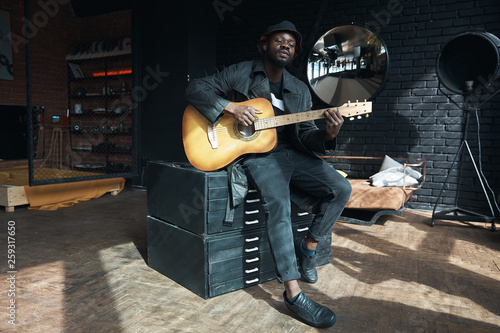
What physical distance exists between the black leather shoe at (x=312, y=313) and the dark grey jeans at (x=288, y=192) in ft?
0.41

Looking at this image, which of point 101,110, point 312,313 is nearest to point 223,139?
point 312,313

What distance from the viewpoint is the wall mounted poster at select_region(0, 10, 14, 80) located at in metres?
6.38

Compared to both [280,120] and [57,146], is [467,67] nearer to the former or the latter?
[280,120]

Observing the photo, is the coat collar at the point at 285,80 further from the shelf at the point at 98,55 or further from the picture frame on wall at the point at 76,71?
the picture frame on wall at the point at 76,71

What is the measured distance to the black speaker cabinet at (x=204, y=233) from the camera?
2.04 m

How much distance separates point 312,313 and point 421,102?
11.5 feet

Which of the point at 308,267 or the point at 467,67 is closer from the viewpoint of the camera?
the point at 308,267

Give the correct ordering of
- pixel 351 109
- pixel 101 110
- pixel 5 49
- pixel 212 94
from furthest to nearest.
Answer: pixel 101 110
pixel 5 49
pixel 212 94
pixel 351 109

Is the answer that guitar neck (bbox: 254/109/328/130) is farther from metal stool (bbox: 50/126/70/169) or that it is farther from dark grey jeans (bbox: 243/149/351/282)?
metal stool (bbox: 50/126/70/169)

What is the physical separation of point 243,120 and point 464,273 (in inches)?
72.9

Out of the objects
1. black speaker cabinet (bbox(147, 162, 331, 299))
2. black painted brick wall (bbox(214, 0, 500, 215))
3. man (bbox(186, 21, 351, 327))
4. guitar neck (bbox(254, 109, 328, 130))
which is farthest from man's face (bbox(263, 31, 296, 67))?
black painted brick wall (bbox(214, 0, 500, 215))

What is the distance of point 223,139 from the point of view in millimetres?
2244

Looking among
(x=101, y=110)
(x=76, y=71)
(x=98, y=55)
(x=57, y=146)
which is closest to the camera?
(x=98, y=55)

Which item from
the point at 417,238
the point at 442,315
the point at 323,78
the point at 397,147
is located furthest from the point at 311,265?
the point at 323,78
